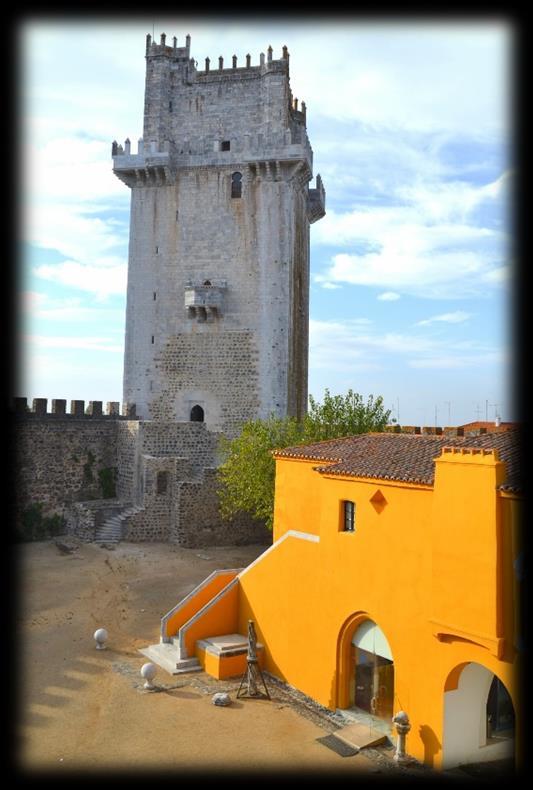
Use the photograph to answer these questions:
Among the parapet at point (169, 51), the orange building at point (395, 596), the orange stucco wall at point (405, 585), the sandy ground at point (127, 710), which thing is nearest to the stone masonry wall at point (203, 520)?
the sandy ground at point (127, 710)

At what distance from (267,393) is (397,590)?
1967 centimetres

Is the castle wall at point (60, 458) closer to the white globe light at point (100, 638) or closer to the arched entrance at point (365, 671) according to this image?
the white globe light at point (100, 638)

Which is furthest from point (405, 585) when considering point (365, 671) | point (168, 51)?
point (168, 51)

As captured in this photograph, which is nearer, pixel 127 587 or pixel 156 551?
pixel 127 587

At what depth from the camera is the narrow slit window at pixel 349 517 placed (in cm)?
1281

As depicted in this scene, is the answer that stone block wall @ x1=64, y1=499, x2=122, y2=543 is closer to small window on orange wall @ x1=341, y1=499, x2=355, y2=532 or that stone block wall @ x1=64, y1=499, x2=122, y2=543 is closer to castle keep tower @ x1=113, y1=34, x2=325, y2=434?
castle keep tower @ x1=113, y1=34, x2=325, y2=434

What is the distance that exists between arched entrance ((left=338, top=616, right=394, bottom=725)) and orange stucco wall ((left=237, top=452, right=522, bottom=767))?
0.20ft

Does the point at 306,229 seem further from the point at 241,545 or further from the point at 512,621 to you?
the point at 512,621

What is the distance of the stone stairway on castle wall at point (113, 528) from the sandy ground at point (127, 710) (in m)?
5.29

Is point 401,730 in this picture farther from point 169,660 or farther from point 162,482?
point 162,482

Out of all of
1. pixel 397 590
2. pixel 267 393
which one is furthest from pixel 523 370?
pixel 267 393

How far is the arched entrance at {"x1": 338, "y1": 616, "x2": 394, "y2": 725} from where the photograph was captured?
476 inches

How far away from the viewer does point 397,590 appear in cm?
1132

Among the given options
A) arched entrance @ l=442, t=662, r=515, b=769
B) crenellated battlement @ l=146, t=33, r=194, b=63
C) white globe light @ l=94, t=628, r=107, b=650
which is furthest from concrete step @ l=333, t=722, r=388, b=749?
Answer: crenellated battlement @ l=146, t=33, r=194, b=63
